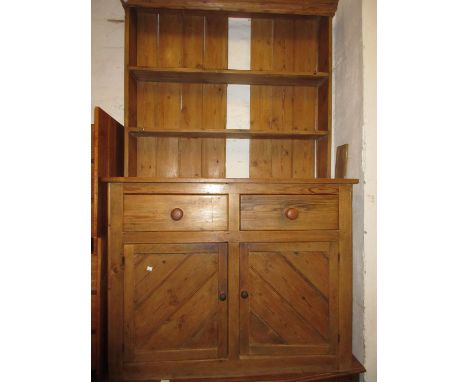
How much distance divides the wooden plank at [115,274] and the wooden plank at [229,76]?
745 millimetres

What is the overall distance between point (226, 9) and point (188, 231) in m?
1.22

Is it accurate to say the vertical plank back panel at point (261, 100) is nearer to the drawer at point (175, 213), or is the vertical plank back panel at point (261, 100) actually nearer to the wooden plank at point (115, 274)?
the drawer at point (175, 213)

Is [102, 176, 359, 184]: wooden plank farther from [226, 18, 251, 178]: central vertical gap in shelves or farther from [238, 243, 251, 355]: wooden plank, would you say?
[226, 18, 251, 178]: central vertical gap in shelves

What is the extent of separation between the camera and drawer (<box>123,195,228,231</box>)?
1159mm

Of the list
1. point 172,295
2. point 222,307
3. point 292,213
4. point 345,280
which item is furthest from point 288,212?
point 172,295

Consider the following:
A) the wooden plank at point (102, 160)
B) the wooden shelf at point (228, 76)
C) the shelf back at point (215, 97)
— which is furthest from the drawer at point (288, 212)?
the wooden shelf at point (228, 76)

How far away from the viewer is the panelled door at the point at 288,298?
3.91 feet

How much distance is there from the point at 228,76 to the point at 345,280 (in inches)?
50.1

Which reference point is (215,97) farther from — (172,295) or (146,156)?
(172,295)

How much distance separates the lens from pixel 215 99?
168 cm

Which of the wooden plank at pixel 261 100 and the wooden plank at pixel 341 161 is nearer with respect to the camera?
the wooden plank at pixel 341 161
